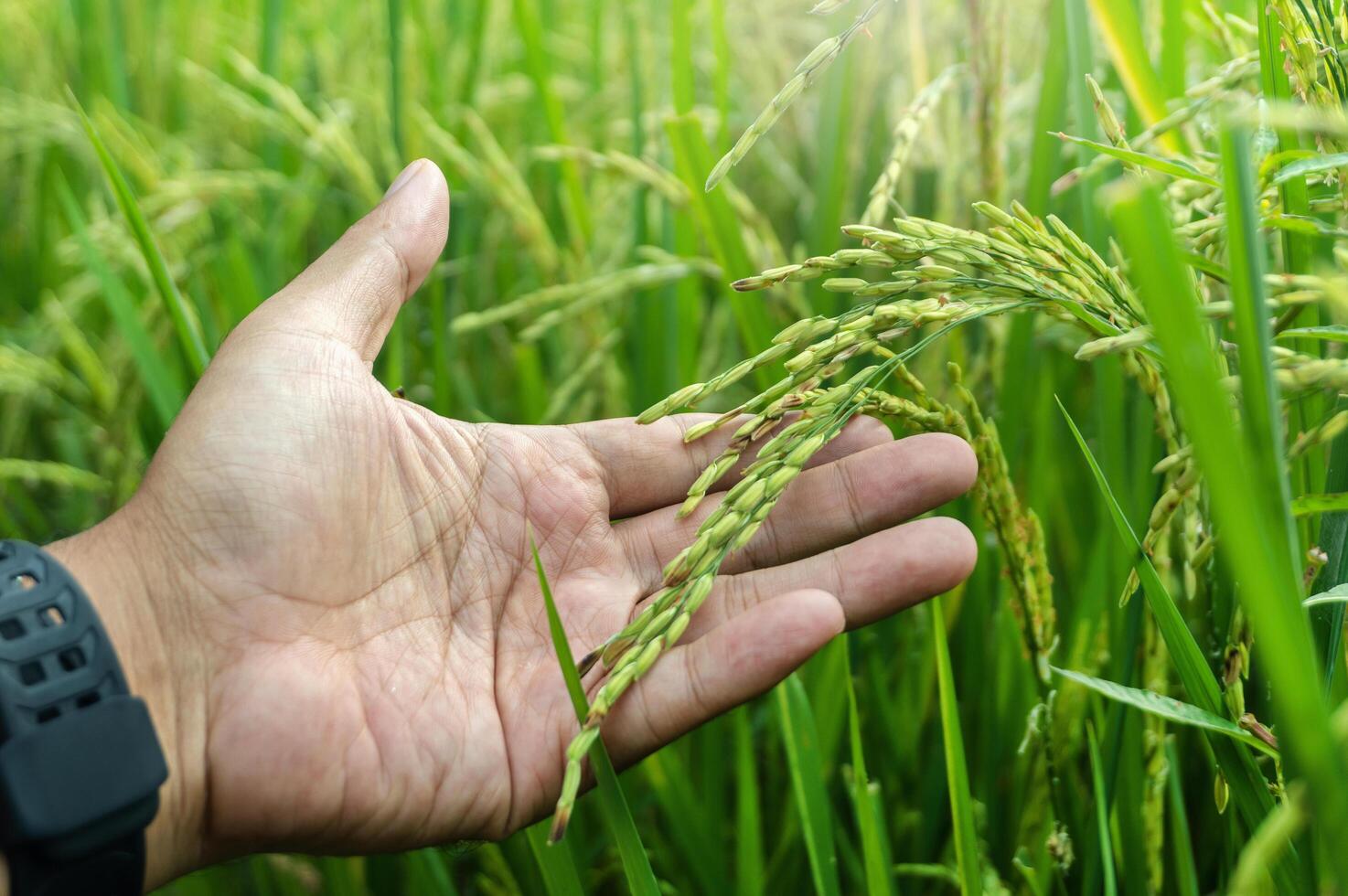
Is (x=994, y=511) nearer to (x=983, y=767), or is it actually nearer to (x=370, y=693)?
(x=983, y=767)

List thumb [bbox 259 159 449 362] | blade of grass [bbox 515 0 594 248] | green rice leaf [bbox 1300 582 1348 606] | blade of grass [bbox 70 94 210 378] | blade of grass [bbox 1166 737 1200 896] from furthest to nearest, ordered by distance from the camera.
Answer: blade of grass [bbox 515 0 594 248] → thumb [bbox 259 159 449 362] → blade of grass [bbox 70 94 210 378] → blade of grass [bbox 1166 737 1200 896] → green rice leaf [bbox 1300 582 1348 606]

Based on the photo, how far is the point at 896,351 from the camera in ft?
5.74

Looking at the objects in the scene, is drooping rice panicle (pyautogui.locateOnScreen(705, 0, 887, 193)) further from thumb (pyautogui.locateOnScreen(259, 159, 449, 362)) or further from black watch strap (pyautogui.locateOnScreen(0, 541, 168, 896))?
black watch strap (pyautogui.locateOnScreen(0, 541, 168, 896))

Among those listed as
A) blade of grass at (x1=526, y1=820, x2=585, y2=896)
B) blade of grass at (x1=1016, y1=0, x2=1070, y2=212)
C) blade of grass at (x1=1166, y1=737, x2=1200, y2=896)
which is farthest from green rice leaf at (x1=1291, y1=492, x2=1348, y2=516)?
blade of grass at (x1=1016, y1=0, x2=1070, y2=212)

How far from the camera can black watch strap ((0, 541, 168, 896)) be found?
91cm

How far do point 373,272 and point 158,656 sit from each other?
1.72 feet

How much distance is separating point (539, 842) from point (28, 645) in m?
0.52

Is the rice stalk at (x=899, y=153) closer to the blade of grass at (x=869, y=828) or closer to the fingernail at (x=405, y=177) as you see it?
the blade of grass at (x=869, y=828)

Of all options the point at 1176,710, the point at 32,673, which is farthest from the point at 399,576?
the point at 1176,710

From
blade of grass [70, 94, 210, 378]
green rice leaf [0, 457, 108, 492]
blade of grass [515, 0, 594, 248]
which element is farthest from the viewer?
blade of grass [515, 0, 594, 248]

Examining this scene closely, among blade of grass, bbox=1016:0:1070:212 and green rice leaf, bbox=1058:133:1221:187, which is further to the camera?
blade of grass, bbox=1016:0:1070:212

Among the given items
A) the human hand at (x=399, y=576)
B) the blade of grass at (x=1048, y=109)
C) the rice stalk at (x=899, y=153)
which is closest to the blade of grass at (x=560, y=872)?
the human hand at (x=399, y=576)

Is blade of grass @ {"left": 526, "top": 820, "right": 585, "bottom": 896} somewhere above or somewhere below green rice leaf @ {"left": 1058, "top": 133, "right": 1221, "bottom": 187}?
below

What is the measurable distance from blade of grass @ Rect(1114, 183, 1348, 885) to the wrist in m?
0.94
